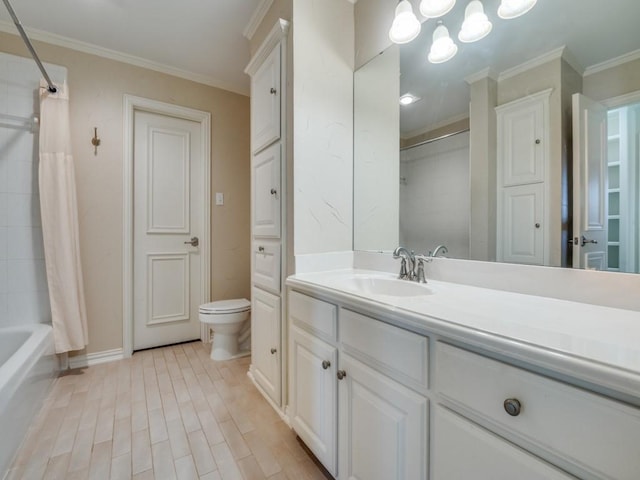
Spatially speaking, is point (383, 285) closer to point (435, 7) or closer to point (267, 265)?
point (267, 265)

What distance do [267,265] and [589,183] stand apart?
1427 mm

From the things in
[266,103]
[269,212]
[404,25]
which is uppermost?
[404,25]

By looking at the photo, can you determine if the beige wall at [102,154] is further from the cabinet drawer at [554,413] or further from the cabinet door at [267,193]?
the cabinet drawer at [554,413]

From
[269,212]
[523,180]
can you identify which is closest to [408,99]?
[523,180]

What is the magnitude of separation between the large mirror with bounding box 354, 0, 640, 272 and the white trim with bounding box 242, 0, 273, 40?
749 millimetres

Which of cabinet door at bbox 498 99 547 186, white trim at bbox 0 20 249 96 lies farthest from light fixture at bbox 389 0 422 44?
white trim at bbox 0 20 249 96

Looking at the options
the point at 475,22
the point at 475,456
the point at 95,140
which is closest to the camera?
the point at 475,456

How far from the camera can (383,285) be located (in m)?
1.31

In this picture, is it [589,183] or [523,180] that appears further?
[523,180]

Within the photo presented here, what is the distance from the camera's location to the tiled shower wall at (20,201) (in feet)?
6.16

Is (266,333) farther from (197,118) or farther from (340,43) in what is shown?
(197,118)

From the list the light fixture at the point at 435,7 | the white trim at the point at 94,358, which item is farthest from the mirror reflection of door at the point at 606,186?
the white trim at the point at 94,358

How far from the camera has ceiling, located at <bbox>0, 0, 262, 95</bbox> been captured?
1.78 metres

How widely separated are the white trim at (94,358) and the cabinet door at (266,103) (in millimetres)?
1922
